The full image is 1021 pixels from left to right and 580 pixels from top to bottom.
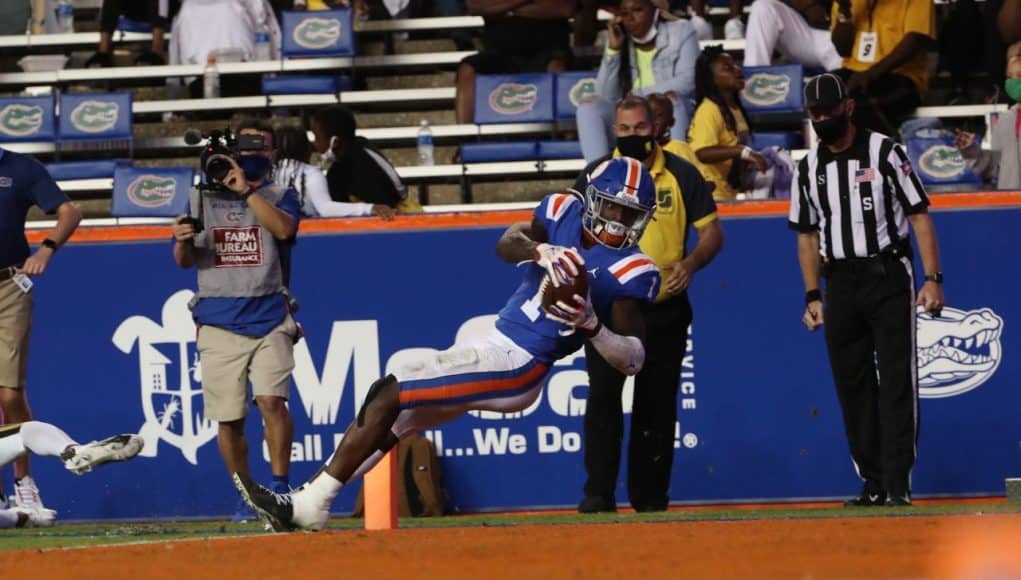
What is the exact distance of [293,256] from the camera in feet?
35.4

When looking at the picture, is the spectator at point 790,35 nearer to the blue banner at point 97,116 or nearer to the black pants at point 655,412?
the black pants at point 655,412

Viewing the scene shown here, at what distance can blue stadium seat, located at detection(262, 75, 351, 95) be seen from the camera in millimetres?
14680

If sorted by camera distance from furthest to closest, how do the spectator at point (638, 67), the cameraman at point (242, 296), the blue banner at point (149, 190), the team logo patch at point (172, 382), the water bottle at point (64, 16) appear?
the water bottle at point (64, 16) < the blue banner at point (149, 190) < the spectator at point (638, 67) < the team logo patch at point (172, 382) < the cameraman at point (242, 296)

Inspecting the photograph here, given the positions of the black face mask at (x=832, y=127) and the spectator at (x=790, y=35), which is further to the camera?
the spectator at (x=790, y=35)

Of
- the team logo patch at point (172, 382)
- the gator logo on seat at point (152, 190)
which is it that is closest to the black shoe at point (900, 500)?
the team logo patch at point (172, 382)

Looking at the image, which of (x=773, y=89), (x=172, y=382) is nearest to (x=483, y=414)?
(x=172, y=382)

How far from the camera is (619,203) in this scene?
7500 millimetres

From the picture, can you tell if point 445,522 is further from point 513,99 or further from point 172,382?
point 513,99

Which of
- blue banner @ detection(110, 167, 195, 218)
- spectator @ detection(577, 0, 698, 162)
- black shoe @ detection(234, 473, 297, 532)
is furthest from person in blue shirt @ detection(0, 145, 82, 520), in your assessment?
spectator @ detection(577, 0, 698, 162)

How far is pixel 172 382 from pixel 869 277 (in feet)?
14.0

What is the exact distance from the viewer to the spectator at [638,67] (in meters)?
12.0

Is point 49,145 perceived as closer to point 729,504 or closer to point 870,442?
point 729,504

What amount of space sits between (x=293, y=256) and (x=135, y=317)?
1025mm

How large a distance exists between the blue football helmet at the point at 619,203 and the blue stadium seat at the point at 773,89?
573 cm
